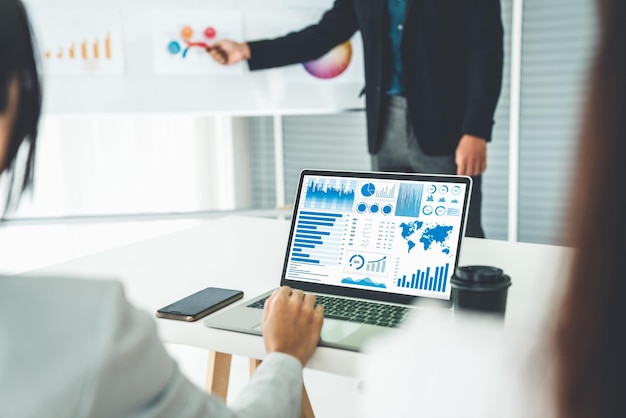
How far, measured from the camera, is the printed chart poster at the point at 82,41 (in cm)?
243

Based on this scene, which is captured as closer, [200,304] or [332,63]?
[200,304]

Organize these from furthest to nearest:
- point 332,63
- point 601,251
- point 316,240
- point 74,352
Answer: point 332,63 → point 316,240 → point 74,352 → point 601,251

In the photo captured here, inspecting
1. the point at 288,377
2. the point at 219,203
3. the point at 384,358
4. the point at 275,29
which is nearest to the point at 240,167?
the point at 219,203

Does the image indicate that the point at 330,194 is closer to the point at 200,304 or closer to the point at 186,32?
the point at 200,304

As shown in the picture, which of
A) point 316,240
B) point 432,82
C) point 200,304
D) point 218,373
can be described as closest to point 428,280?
point 316,240

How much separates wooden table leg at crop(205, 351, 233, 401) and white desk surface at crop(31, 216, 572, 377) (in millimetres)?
279

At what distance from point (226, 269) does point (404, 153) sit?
114 cm

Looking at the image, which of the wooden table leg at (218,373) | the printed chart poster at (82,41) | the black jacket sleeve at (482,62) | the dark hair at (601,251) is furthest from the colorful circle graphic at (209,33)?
the dark hair at (601,251)

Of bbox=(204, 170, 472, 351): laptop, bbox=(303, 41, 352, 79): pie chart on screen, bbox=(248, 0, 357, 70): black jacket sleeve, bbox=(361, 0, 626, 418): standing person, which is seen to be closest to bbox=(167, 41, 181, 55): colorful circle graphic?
bbox=(248, 0, 357, 70): black jacket sleeve

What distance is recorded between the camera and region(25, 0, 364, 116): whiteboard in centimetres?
246

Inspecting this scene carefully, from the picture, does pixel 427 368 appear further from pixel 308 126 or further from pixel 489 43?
pixel 308 126

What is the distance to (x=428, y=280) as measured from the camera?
3.82 ft

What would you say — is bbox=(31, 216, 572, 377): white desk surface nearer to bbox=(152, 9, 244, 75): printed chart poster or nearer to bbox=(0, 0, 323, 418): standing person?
bbox=(0, 0, 323, 418): standing person

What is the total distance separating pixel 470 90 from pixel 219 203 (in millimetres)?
1712
